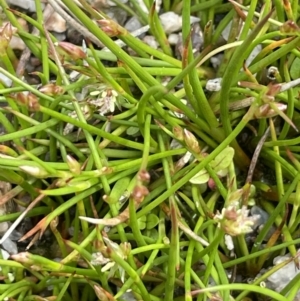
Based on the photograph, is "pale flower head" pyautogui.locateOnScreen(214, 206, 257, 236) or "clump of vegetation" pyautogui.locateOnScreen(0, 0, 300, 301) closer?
"pale flower head" pyautogui.locateOnScreen(214, 206, 257, 236)

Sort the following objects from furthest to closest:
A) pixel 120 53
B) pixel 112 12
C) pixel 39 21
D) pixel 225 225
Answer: pixel 112 12 < pixel 39 21 < pixel 120 53 < pixel 225 225

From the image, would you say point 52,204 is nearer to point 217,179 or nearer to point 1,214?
point 1,214

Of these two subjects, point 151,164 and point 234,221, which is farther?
point 151,164

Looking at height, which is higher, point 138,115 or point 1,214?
point 138,115

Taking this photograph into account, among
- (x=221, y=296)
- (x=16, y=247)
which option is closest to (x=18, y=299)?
(x=16, y=247)

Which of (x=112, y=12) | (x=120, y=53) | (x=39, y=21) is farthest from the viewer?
(x=112, y=12)

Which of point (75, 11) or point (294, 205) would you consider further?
point (294, 205)

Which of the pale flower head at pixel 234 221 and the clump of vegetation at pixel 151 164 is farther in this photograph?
the clump of vegetation at pixel 151 164

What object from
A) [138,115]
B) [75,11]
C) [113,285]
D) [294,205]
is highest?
[75,11]
